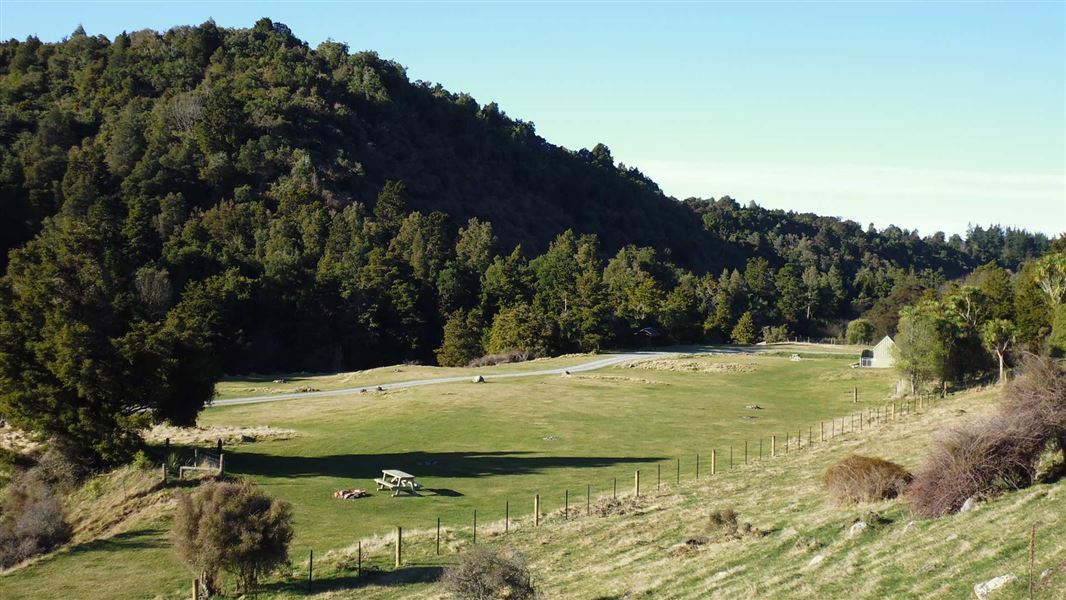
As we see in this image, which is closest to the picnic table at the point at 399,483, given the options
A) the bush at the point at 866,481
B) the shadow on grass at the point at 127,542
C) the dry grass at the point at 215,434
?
the shadow on grass at the point at 127,542

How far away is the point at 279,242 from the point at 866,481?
113306mm

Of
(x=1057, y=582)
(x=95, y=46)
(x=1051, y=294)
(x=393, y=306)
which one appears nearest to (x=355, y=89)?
(x=95, y=46)

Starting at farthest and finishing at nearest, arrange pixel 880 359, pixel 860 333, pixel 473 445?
pixel 860 333, pixel 880 359, pixel 473 445

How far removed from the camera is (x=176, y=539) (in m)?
25.2

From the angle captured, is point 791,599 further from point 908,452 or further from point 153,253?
point 153,253

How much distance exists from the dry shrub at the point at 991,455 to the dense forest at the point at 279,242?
3274 centimetres

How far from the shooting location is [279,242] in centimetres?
12756

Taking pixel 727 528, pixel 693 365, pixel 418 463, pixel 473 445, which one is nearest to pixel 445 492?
pixel 418 463

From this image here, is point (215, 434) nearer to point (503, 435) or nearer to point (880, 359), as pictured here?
point (503, 435)

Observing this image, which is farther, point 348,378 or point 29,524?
point 348,378

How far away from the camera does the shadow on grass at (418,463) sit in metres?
42.2

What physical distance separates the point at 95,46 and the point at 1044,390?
20057cm

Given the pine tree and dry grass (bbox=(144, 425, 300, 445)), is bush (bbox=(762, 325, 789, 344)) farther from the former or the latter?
dry grass (bbox=(144, 425, 300, 445))

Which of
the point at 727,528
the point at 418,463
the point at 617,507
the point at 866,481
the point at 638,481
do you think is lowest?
the point at 418,463
